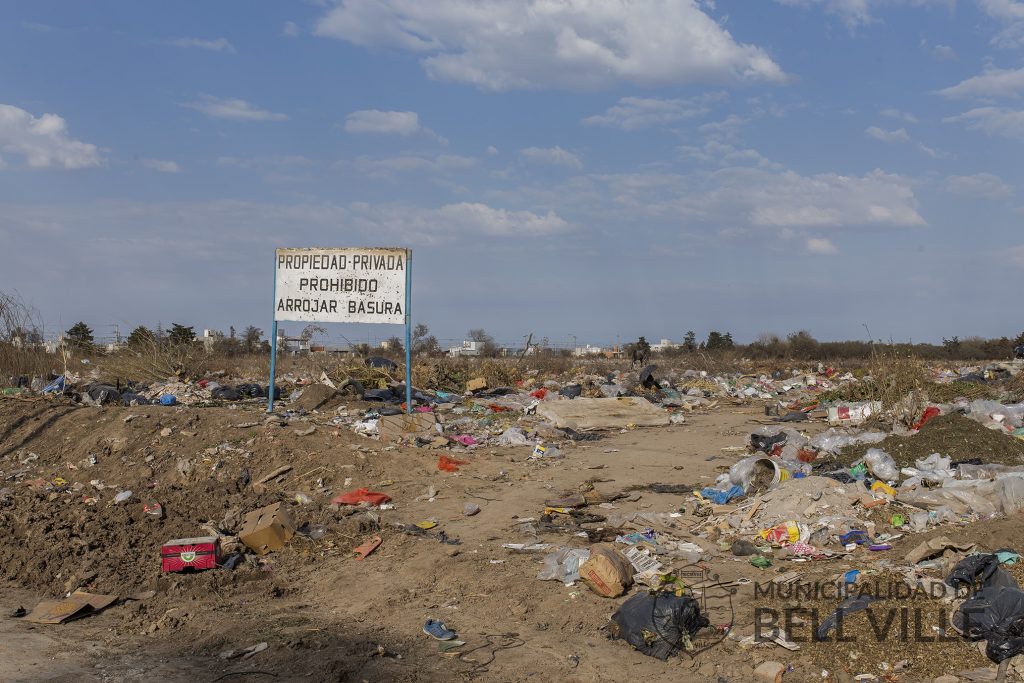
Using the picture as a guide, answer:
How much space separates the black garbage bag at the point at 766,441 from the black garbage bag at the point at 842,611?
539 centimetres

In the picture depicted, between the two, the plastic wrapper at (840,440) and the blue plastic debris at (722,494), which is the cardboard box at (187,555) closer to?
the blue plastic debris at (722,494)

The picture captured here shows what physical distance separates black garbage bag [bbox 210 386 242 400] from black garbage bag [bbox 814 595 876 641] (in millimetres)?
11513

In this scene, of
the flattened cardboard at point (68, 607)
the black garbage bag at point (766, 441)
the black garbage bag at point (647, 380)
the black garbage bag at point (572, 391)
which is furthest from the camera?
the black garbage bag at point (647, 380)

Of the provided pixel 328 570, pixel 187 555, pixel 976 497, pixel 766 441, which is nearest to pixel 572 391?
pixel 766 441

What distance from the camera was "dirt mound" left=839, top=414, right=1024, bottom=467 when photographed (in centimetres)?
843

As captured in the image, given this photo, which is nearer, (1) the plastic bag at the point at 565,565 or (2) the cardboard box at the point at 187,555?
(1) the plastic bag at the point at 565,565

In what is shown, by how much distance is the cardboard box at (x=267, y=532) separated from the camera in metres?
6.62

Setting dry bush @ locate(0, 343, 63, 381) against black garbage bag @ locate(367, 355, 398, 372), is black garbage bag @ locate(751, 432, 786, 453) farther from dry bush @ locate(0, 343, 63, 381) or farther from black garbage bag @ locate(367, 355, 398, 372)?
dry bush @ locate(0, 343, 63, 381)

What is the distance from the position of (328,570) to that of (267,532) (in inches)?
26.4

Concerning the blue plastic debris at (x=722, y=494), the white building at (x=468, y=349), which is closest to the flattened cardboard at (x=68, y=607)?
the blue plastic debris at (x=722, y=494)

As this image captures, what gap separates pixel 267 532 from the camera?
21.9 ft

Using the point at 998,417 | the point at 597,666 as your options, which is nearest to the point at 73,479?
the point at 597,666

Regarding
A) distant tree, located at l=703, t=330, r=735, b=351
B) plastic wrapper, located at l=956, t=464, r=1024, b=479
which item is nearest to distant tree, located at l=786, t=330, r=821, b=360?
distant tree, located at l=703, t=330, r=735, b=351

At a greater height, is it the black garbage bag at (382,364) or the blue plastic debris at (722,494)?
the black garbage bag at (382,364)
